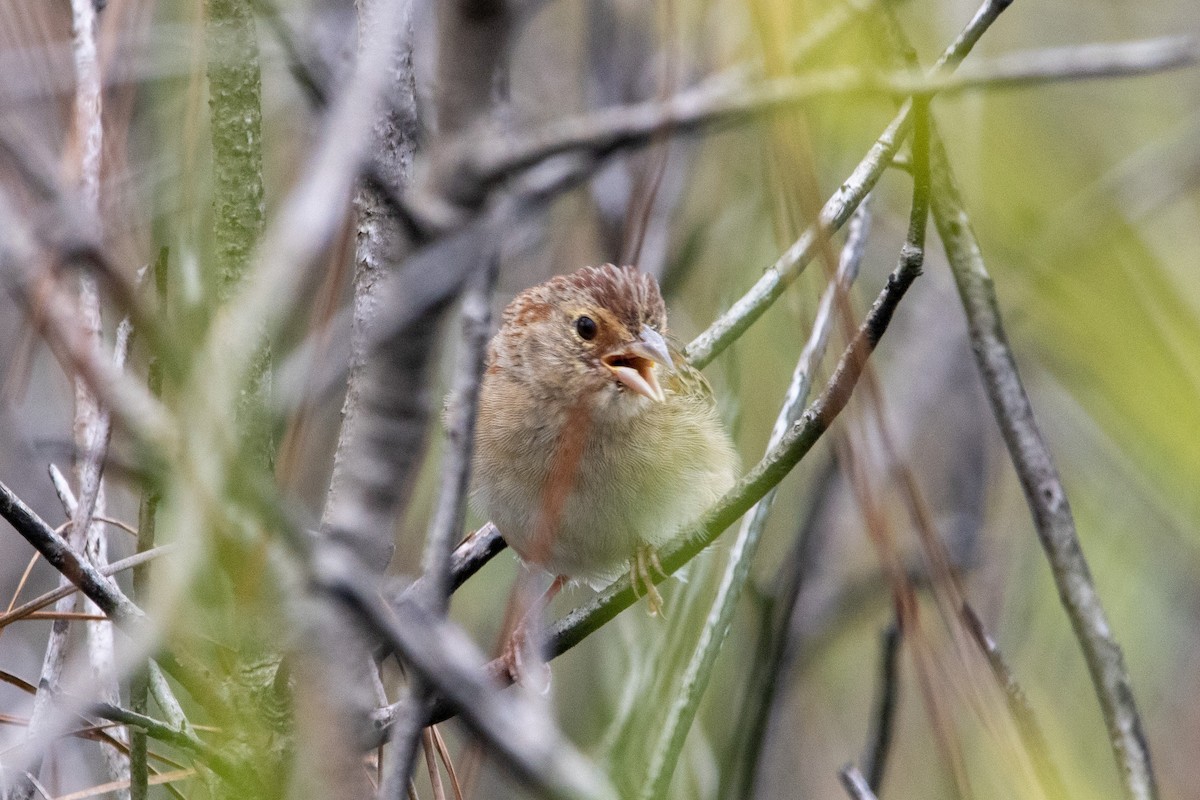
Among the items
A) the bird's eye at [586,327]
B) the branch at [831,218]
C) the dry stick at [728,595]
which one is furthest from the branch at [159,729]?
the bird's eye at [586,327]

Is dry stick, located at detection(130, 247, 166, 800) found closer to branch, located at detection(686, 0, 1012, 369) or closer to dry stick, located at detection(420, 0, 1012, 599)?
dry stick, located at detection(420, 0, 1012, 599)

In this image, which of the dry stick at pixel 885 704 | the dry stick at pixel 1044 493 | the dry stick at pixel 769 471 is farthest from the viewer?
the dry stick at pixel 885 704

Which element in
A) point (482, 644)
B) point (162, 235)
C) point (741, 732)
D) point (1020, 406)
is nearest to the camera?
point (1020, 406)

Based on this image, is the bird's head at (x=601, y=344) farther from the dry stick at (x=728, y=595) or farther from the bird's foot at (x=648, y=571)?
the dry stick at (x=728, y=595)

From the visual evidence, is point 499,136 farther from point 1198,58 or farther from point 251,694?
point 251,694

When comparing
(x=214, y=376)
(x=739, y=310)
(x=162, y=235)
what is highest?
(x=162, y=235)

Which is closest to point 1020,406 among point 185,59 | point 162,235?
point 162,235
